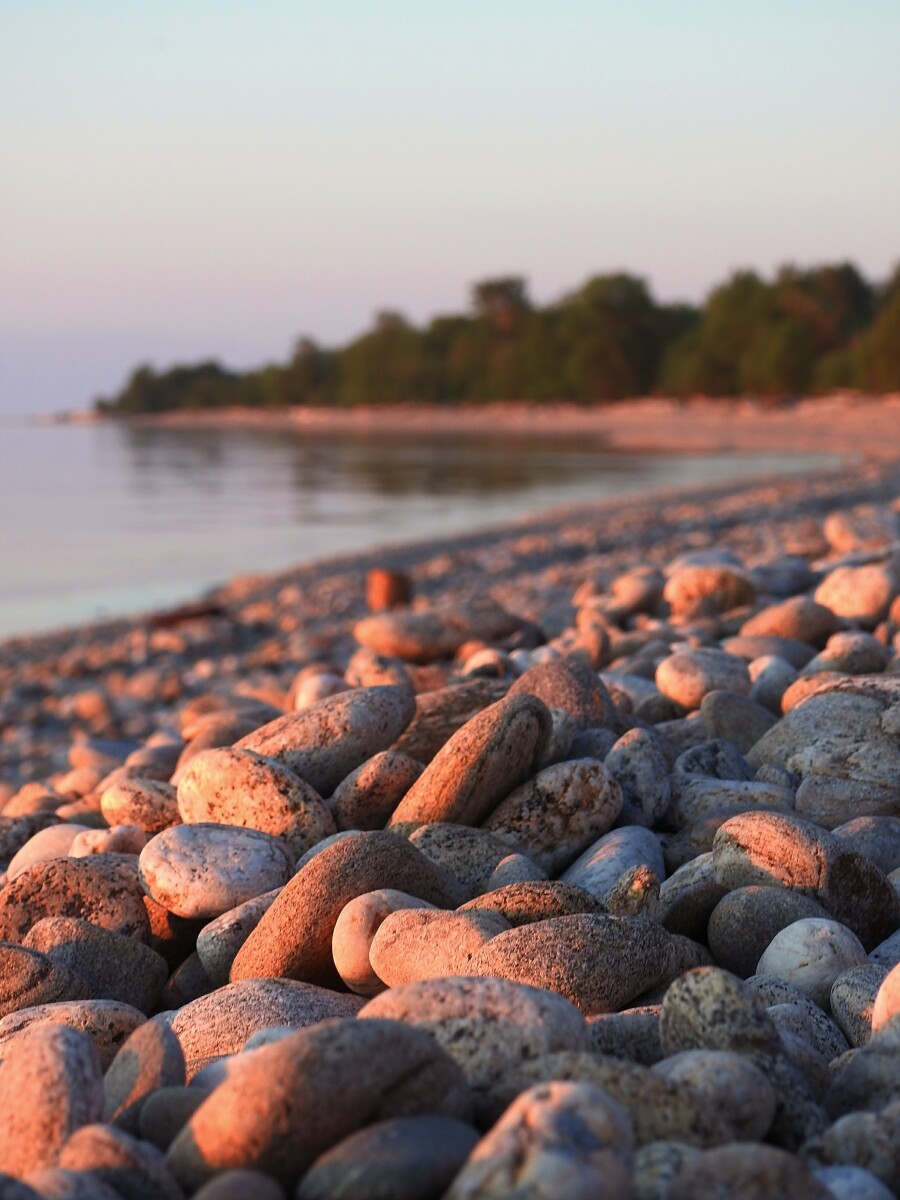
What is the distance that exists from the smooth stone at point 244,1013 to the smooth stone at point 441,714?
107 centimetres

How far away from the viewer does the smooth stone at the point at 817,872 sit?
239 centimetres

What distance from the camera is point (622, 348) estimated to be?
259 feet

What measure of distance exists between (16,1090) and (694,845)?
1594 millimetres

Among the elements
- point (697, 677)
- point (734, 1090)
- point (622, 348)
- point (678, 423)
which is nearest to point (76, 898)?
point (734, 1090)

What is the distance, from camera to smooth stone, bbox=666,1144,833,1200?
1.34 m

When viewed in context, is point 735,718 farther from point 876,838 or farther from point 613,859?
point 613,859

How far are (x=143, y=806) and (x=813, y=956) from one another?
172 cm

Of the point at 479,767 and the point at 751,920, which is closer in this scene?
the point at 751,920

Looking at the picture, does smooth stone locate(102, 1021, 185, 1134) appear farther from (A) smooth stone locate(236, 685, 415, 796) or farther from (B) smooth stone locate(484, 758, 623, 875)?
(A) smooth stone locate(236, 685, 415, 796)

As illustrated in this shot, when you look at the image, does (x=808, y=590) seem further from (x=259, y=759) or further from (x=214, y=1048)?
(x=214, y=1048)

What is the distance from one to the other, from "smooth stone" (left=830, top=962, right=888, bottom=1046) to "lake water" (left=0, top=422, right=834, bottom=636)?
1138cm

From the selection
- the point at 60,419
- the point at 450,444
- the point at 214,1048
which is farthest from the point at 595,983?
the point at 60,419

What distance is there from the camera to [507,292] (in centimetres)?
9394

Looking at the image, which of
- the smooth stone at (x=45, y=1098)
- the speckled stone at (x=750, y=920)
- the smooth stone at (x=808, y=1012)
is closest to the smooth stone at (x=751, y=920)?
the speckled stone at (x=750, y=920)
